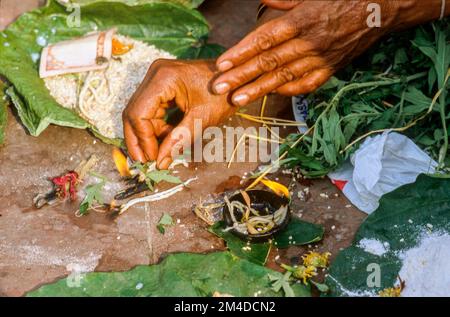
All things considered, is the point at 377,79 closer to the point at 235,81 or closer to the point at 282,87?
the point at 282,87

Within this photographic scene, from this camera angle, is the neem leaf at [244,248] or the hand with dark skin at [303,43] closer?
the neem leaf at [244,248]

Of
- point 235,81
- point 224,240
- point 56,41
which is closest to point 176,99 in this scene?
point 235,81

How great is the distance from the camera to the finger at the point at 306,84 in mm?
3691

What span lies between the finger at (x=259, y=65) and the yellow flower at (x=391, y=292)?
4.27 feet

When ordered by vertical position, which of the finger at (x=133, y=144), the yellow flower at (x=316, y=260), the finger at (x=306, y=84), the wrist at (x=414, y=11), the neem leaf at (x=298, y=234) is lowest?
the yellow flower at (x=316, y=260)

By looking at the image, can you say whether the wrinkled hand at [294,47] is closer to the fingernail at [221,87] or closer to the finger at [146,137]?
the fingernail at [221,87]

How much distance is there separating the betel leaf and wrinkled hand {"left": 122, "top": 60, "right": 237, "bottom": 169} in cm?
73

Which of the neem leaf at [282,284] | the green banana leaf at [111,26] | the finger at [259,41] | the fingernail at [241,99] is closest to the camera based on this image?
the neem leaf at [282,284]

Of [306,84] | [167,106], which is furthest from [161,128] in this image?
[306,84]

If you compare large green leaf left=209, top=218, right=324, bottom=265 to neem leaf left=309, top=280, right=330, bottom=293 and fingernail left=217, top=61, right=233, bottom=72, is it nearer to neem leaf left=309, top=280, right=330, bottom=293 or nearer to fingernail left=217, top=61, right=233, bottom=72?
neem leaf left=309, top=280, right=330, bottom=293

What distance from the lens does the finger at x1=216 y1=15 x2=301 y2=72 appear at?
338 centimetres

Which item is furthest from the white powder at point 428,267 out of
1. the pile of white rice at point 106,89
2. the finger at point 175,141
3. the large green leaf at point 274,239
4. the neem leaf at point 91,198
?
the pile of white rice at point 106,89

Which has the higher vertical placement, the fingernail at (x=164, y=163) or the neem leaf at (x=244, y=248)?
the fingernail at (x=164, y=163)
